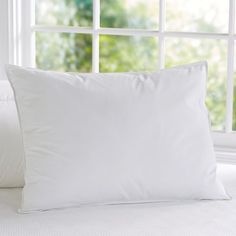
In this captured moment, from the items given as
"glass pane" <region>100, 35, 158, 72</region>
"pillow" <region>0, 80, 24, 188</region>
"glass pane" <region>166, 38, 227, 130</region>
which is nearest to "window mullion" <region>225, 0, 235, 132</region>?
"pillow" <region>0, 80, 24, 188</region>

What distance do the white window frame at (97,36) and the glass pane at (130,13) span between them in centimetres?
271

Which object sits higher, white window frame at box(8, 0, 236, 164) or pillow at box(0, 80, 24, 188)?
white window frame at box(8, 0, 236, 164)

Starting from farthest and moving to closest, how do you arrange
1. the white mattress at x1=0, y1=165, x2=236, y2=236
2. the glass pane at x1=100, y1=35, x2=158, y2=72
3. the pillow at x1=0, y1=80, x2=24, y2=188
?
the glass pane at x1=100, y1=35, x2=158, y2=72 < the pillow at x1=0, y1=80, x2=24, y2=188 < the white mattress at x1=0, y1=165, x2=236, y2=236

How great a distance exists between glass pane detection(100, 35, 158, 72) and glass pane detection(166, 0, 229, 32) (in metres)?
0.53

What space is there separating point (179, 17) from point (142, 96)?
3485 millimetres

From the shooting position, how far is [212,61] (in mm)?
5926

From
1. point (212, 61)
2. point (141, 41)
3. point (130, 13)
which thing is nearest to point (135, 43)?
point (141, 41)

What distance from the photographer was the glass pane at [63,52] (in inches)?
241

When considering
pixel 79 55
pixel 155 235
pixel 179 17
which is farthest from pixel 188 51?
pixel 155 235

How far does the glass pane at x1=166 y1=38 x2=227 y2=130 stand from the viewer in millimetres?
5906

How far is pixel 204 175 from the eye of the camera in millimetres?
2396

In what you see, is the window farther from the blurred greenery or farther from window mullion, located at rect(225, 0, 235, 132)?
window mullion, located at rect(225, 0, 235, 132)

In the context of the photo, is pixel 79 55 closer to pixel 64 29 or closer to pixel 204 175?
pixel 64 29

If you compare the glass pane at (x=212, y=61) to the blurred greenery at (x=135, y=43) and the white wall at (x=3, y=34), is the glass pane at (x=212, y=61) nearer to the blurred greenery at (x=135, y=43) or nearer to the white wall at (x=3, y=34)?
the blurred greenery at (x=135, y=43)
